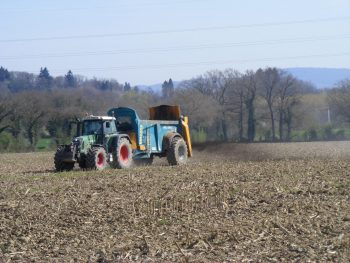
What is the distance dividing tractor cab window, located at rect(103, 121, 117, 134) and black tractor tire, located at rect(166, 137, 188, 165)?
2.55 m

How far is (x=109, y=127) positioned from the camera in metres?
20.9

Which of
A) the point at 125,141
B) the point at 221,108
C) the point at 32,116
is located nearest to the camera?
the point at 125,141

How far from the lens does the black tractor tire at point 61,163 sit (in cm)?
2011

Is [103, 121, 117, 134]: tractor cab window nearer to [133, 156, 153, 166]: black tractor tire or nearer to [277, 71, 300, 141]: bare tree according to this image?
[133, 156, 153, 166]: black tractor tire

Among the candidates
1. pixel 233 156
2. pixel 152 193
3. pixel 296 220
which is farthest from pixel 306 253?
pixel 233 156

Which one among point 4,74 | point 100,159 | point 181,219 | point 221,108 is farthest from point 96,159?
point 4,74

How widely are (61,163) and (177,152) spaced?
453 centimetres

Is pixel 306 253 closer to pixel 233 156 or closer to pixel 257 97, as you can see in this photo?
pixel 233 156

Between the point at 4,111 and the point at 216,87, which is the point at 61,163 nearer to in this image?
the point at 4,111

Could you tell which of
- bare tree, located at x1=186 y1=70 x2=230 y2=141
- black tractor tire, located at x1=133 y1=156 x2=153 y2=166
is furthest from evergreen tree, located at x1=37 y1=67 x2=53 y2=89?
black tractor tire, located at x1=133 y1=156 x2=153 y2=166

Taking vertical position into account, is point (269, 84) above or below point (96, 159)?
above

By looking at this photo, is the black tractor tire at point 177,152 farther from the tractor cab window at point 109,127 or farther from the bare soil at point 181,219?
the bare soil at point 181,219

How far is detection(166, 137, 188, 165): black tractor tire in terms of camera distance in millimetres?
22672

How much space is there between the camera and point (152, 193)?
12.7 m
